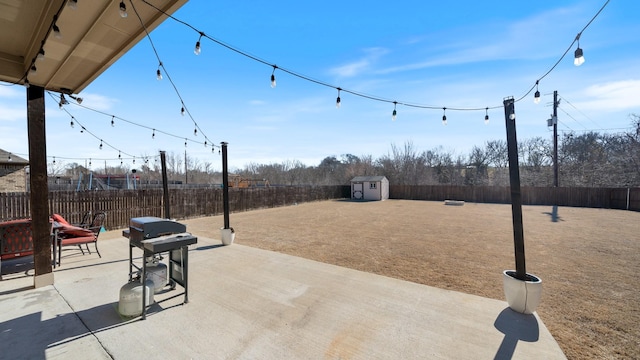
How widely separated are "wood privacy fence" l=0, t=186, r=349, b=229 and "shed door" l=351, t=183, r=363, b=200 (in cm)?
1194

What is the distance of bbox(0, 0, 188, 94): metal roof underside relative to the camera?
8.28ft

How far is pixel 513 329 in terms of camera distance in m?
2.59

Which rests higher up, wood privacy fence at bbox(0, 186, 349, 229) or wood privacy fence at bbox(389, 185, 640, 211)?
wood privacy fence at bbox(0, 186, 349, 229)

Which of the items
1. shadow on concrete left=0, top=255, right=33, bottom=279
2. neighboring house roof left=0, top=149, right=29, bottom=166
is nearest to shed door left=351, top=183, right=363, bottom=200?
neighboring house roof left=0, top=149, right=29, bottom=166

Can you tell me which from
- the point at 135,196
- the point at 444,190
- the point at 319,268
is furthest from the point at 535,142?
the point at 135,196

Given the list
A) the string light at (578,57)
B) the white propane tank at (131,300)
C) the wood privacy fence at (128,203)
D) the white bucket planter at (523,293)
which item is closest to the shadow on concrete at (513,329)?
the white bucket planter at (523,293)

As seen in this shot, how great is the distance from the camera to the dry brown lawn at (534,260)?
9.21 ft

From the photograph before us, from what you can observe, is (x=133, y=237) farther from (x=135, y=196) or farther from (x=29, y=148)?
(x=135, y=196)

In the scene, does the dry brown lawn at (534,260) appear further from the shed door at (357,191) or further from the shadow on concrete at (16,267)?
the shed door at (357,191)

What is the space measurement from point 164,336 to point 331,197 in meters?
22.3

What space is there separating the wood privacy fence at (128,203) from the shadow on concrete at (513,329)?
34.0 ft

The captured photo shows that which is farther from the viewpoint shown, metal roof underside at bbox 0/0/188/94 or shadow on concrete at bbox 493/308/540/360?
metal roof underside at bbox 0/0/188/94

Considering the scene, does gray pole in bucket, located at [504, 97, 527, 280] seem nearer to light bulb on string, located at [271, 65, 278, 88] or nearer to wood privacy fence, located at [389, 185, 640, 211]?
light bulb on string, located at [271, 65, 278, 88]

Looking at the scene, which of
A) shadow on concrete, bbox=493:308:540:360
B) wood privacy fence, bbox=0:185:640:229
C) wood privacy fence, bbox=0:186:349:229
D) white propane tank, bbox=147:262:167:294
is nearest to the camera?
shadow on concrete, bbox=493:308:540:360
